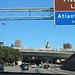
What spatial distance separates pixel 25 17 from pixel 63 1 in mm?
11669

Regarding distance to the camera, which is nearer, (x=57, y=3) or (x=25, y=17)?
(x=57, y=3)

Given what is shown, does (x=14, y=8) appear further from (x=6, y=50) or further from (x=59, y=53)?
(x=59, y=53)

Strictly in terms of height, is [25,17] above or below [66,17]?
above

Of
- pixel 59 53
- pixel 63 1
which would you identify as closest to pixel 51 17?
pixel 63 1

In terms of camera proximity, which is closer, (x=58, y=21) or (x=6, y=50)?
(x=58, y=21)

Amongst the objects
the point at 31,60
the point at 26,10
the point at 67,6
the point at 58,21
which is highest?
the point at 26,10

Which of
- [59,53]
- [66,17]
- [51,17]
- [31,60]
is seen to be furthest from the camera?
[31,60]

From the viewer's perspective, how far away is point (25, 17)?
30.6 metres

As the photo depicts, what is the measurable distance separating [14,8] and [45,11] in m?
5.39

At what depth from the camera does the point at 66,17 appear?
64.8ft

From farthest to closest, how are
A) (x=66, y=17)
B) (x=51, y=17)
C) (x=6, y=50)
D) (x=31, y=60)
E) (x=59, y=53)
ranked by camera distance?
(x=31, y=60) < (x=59, y=53) < (x=6, y=50) < (x=51, y=17) < (x=66, y=17)

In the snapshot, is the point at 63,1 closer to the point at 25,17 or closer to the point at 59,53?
the point at 25,17

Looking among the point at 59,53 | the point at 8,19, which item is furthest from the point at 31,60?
the point at 8,19

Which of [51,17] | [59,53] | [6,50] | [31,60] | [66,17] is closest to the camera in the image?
[66,17]
